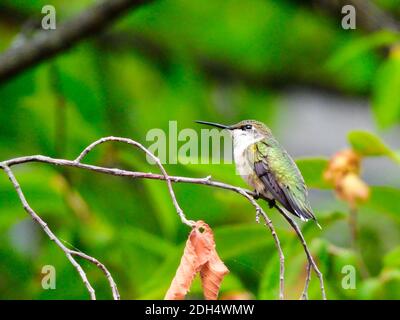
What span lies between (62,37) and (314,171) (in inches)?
61.0

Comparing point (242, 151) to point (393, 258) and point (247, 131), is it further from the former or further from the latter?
point (393, 258)

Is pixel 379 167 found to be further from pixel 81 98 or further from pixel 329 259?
pixel 329 259

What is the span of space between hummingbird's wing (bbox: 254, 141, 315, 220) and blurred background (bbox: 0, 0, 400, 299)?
1.34ft

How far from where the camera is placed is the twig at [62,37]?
15.7 ft

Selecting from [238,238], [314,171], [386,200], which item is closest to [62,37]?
[238,238]

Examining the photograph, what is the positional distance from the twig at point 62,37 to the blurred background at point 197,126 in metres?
0.08

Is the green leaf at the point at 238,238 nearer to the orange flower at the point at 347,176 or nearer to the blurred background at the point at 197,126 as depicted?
the blurred background at the point at 197,126

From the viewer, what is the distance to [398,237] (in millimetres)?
6691

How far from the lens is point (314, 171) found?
401cm

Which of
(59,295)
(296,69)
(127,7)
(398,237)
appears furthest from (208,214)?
(296,69)

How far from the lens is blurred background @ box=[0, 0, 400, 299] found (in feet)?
14.5

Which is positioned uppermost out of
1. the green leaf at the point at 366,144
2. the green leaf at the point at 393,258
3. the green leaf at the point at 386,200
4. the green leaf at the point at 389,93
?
the green leaf at the point at 389,93

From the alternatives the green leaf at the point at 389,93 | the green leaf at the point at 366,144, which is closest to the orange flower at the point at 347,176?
the green leaf at the point at 366,144

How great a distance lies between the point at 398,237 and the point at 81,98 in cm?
229
